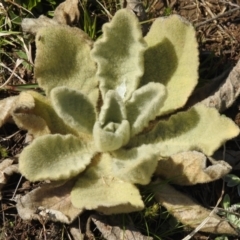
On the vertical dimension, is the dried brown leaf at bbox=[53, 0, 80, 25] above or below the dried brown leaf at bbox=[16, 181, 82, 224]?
above

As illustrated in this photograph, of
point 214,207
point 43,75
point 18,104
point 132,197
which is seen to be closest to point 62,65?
point 43,75

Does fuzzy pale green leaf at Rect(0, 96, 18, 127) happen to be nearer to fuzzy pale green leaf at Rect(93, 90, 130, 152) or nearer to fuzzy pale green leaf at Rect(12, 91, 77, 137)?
fuzzy pale green leaf at Rect(12, 91, 77, 137)

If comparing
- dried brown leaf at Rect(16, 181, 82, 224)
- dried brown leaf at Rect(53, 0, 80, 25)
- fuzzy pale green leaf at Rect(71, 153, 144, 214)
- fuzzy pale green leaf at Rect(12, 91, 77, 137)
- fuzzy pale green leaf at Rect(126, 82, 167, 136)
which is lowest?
dried brown leaf at Rect(16, 181, 82, 224)

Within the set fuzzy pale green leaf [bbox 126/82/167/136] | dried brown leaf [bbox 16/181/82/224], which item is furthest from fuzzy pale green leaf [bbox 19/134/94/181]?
fuzzy pale green leaf [bbox 126/82/167/136]

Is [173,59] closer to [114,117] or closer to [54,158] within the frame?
[114,117]

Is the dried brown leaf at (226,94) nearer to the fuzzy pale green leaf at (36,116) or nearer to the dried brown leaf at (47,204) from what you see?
the fuzzy pale green leaf at (36,116)

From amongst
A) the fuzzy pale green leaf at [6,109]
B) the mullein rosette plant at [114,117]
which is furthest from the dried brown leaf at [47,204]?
the fuzzy pale green leaf at [6,109]

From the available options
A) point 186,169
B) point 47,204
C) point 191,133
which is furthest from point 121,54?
point 47,204
